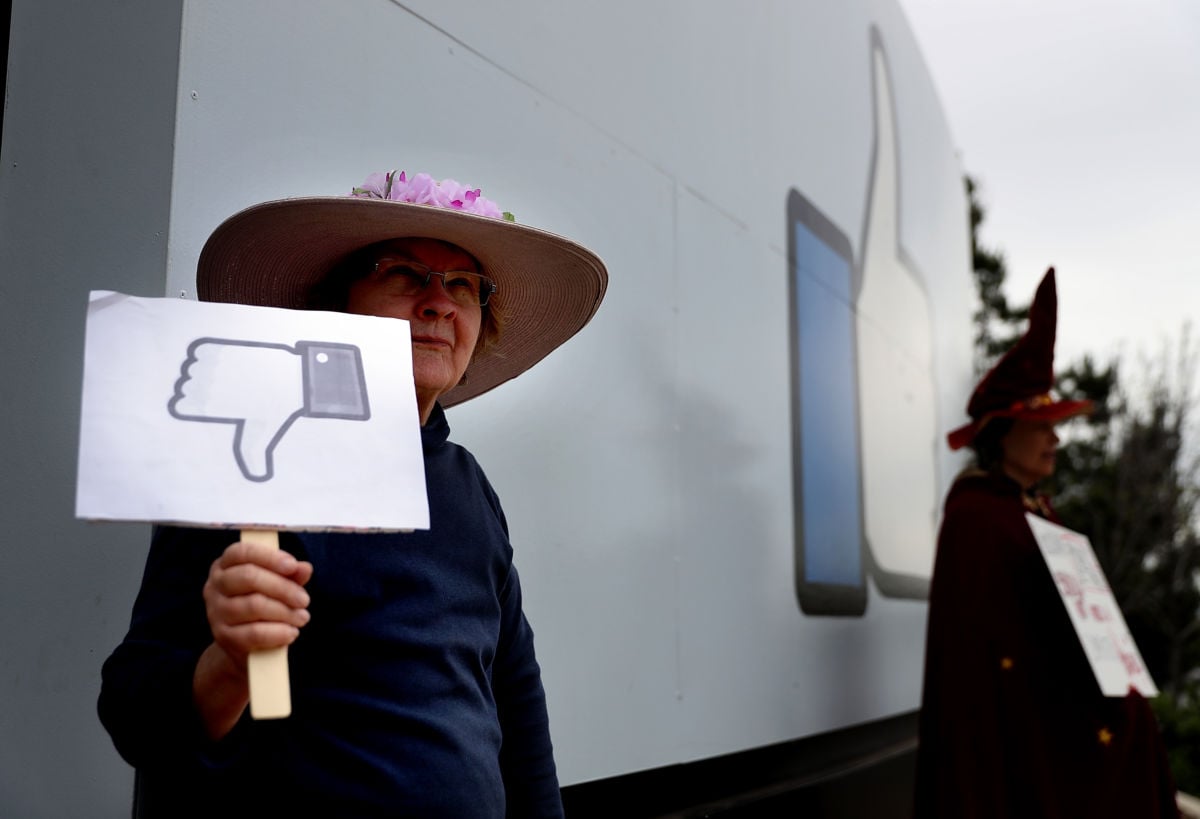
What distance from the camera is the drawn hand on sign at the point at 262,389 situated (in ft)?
3.22

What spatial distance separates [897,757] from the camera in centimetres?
416

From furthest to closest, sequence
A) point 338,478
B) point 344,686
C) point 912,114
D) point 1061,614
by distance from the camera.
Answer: point 912,114 → point 1061,614 → point 344,686 → point 338,478

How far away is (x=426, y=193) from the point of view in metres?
1.38

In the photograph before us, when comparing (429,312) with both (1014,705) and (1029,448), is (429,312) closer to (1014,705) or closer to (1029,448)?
(1014,705)

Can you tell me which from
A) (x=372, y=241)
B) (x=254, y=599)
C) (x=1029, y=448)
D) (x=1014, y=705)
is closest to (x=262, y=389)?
(x=254, y=599)

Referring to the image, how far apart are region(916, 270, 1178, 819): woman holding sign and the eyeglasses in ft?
6.80

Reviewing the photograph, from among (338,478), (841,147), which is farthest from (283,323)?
(841,147)

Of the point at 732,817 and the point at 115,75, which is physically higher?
the point at 115,75

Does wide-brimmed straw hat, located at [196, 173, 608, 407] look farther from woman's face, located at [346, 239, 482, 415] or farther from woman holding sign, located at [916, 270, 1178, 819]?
woman holding sign, located at [916, 270, 1178, 819]

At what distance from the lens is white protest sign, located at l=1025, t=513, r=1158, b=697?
281 centimetres

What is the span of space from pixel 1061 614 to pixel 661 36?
1.81 meters

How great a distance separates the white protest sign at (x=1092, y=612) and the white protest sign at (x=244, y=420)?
2.29 m

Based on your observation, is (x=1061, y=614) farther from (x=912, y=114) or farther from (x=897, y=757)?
(x=912, y=114)

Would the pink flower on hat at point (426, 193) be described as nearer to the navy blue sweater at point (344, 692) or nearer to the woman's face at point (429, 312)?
the woman's face at point (429, 312)
